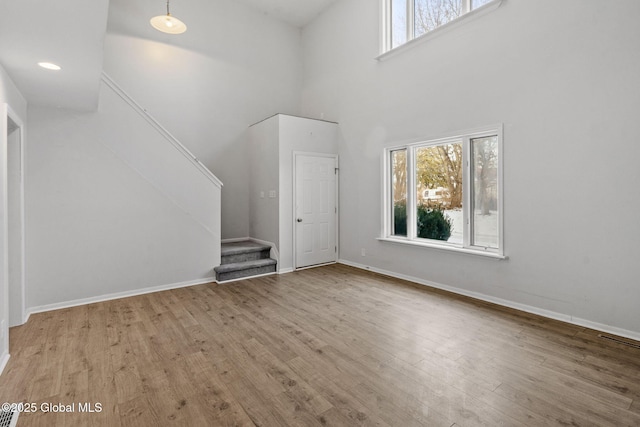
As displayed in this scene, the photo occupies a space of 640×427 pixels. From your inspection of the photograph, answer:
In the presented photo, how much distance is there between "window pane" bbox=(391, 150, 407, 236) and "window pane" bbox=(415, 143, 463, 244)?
0.76 feet

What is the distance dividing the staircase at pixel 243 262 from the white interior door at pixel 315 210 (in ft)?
1.95

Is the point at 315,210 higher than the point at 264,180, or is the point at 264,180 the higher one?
the point at 264,180

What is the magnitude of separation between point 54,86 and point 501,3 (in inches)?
197

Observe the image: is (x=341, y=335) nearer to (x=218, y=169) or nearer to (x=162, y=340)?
(x=162, y=340)

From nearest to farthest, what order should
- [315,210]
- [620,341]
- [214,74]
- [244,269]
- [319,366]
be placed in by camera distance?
1. [319,366]
2. [620,341]
3. [244,269]
4. [315,210]
5. [214,74]

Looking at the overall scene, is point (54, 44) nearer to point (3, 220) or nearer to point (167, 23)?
point (3, 220)

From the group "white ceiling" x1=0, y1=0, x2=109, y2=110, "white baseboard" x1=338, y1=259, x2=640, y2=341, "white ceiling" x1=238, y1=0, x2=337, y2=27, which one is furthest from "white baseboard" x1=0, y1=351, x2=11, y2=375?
"white ceiling" x1=238, y1=0, x2=337, y2=27

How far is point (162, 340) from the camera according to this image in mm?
2979

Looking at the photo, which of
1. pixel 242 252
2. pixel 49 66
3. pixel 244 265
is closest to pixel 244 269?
pixel 244 265

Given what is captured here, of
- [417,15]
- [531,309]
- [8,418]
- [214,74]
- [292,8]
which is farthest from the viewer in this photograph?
[292,8]

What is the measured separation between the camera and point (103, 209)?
4055 millimetres

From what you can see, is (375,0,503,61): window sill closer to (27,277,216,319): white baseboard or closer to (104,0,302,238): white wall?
(104,0,302,238): white wall

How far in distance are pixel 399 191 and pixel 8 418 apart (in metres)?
4.89

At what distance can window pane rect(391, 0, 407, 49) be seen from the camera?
5031 mm
